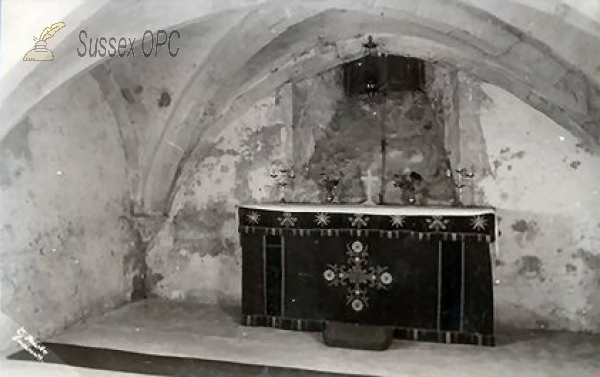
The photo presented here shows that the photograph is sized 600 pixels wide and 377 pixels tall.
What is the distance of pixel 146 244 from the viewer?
6188 millimetres

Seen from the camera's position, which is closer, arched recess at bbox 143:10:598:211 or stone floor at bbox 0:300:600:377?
stone floor at bbox 0:300:600:377

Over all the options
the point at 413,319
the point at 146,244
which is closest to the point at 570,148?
the point at 413,319

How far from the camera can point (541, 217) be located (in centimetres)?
516

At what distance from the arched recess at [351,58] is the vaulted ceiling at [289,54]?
0.03 feet

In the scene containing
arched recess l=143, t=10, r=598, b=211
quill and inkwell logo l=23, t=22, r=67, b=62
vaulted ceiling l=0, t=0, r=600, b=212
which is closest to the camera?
quill and inkwell logo l=23, t=22, r=67, b=62

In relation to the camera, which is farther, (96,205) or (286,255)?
(96,205)

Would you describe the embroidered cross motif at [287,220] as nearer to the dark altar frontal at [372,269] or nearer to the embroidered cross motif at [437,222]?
the dark altar frontal at [372,269]

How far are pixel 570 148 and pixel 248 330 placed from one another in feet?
9.48

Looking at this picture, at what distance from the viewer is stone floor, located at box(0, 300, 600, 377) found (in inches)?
161

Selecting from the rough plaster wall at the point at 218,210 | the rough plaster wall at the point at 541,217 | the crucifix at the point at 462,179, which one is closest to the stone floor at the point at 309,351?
the rough plaster wall at the point at 541,217

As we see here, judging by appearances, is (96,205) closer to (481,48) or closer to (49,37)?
(49,37)

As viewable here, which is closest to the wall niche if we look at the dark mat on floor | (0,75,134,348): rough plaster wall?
(0,75,134,348): rough plaster wall

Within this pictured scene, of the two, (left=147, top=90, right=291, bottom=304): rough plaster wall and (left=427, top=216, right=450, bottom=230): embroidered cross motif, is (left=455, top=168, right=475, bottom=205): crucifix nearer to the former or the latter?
(left=427, top=216, right=450, bottom=230): embroidered cross motif

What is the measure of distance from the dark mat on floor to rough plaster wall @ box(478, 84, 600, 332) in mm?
1966
